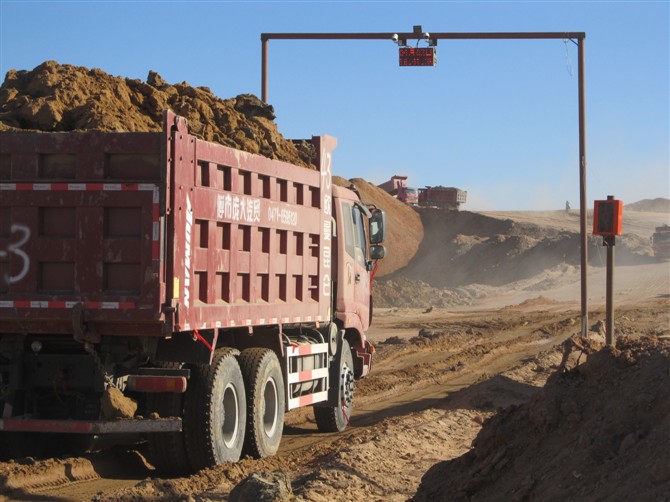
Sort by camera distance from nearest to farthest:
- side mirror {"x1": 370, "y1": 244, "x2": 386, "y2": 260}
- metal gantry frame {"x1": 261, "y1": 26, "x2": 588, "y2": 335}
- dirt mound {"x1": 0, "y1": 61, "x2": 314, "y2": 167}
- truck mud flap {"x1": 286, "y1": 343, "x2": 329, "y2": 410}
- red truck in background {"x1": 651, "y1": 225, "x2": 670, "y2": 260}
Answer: dirt mound {"x1": 0, "y1": 61, "x2": 314, "y2": 167}, truck mud flap {"x1": 286, "y1": 343, "x2": 329, "y2": 410}, side mirror {"x1": 370, "y1": 244, "x2": 386, "y2": 260}, metal gantry frame {"x1": 261, "y1": 26, "x2": 588, "y2": 335}, red truck in background {"x1": 651, "y1": 225, "x2": 670, "y2": 260}

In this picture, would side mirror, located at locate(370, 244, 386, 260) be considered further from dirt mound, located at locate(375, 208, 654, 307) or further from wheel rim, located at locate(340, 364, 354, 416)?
dirt mound, located at locate(375, 208, 654, 307)

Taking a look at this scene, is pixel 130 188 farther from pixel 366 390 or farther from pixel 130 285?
pixel 366 390

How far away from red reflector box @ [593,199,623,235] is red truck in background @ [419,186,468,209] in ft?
187

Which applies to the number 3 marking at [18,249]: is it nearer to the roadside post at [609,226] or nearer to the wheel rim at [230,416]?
the wheel rim at [230,416]

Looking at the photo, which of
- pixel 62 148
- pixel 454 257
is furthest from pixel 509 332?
pixel 454 257

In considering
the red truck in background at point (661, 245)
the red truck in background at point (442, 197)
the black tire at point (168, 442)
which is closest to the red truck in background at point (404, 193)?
the red truck in background at point (442, 197)

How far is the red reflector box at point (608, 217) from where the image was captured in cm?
1477

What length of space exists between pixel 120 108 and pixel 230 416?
11.5ft

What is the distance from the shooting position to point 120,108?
11.1 m

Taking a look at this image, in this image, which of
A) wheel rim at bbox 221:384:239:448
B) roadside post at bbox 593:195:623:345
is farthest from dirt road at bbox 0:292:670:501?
roadside post at bbox 593:195:623:345

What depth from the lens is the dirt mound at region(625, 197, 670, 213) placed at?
462 feet

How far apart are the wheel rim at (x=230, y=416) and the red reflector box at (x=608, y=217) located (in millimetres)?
6677

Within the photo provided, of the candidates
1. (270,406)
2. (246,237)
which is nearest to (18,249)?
(246,237)

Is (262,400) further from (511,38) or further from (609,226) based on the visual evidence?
(511,38)
